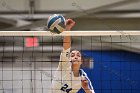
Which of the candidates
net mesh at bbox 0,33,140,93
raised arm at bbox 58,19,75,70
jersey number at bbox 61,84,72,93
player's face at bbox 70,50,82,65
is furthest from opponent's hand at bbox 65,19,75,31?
net mesh at bbox 0,33,140,93

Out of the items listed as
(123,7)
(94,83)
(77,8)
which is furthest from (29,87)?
(123,7)

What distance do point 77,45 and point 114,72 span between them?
91 cm

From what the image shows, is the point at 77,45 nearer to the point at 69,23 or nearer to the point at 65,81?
the point at 65,81

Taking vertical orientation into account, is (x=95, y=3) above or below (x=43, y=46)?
above

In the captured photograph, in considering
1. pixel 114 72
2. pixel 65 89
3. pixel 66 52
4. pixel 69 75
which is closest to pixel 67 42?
pixel 66 52

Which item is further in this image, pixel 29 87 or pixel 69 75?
pixel 29 87

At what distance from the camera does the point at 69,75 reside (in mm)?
3846

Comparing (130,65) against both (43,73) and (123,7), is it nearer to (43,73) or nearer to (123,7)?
(123,7)

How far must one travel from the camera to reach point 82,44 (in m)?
6.61

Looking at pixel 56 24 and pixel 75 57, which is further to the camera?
pixel 75 57

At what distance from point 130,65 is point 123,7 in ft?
3.84

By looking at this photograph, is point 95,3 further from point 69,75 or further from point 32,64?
point 69,75

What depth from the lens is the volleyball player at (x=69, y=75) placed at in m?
3.75

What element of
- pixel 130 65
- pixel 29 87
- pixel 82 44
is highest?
pixel 82 44
